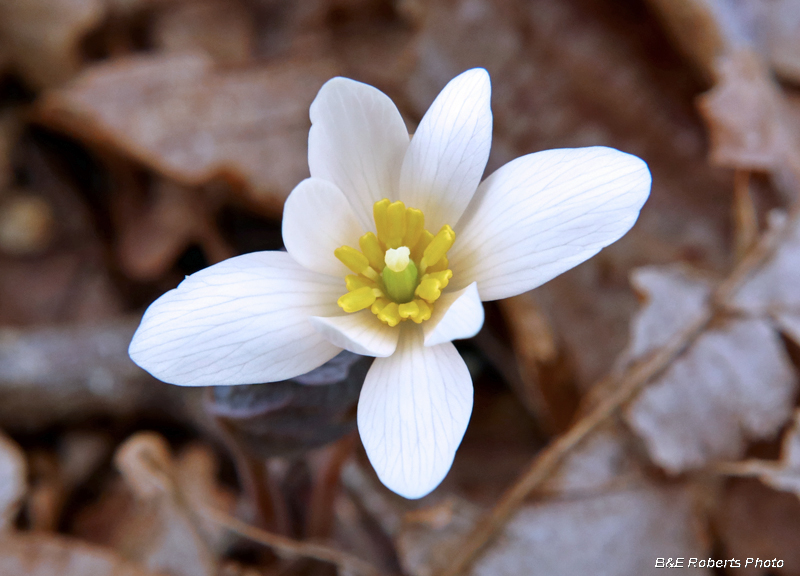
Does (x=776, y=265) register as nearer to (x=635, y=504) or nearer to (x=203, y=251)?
(x=635, y=504)

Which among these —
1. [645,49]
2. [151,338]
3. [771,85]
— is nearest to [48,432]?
[151,338]

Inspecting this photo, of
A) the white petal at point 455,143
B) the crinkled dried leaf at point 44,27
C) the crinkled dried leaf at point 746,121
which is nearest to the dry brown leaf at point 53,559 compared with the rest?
the white petal at point 455,143

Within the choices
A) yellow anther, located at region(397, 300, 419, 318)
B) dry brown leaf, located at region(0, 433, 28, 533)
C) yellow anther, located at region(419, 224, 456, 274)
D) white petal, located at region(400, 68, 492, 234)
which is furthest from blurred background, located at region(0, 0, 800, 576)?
white petal, located at region(400, 68, 492, 234)

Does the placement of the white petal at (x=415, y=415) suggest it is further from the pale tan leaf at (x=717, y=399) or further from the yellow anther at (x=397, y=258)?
the pale tan leaf at (x=717, y=399)

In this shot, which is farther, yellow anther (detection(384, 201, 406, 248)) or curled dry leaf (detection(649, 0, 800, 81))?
curled dry leaf (detection(649, 0, 800, 81))

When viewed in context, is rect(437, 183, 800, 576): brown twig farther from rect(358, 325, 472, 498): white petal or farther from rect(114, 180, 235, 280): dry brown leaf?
rect(114, 180, 235, 280): dry brown leaf

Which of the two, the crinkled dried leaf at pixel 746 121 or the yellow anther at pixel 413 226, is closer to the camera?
the yellow anther at pixel 413 226
